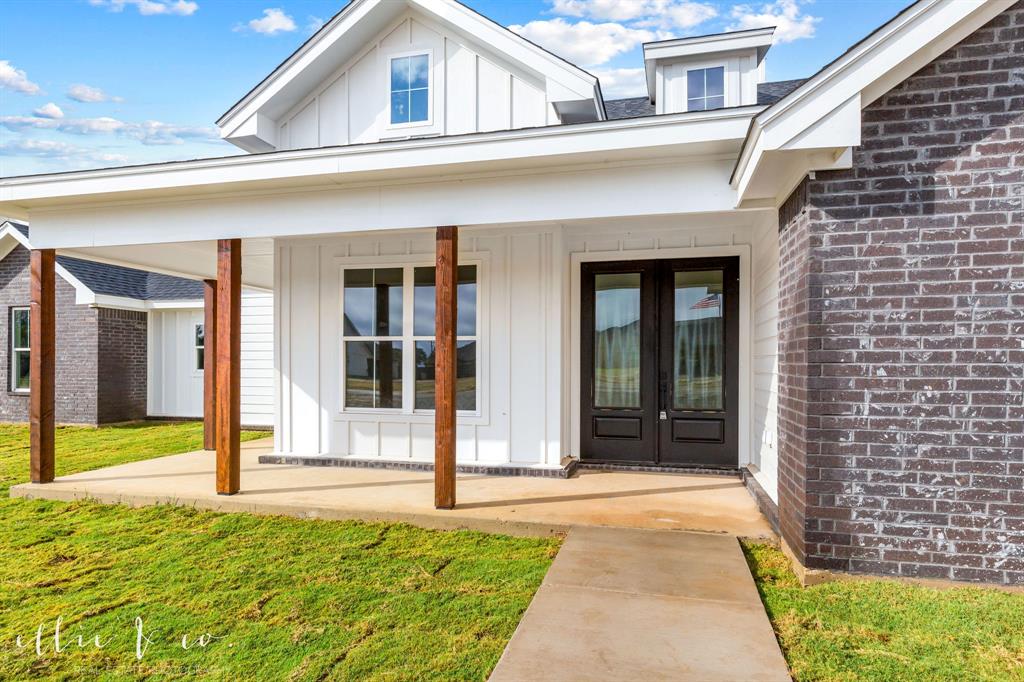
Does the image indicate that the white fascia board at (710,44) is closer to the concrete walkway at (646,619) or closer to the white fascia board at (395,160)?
the white fascia board at (395,160)

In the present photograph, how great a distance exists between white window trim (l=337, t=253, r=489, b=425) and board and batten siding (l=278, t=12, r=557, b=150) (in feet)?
4.59

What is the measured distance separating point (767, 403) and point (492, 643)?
3.38 metres

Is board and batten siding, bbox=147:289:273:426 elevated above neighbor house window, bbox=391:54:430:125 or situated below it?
below

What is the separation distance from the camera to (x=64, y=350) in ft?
39.5

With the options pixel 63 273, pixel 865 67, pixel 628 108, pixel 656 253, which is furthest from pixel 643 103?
pixel 63 273

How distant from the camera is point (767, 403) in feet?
17.1

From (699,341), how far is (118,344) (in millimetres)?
11585

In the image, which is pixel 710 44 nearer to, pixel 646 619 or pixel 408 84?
pixel 408 84

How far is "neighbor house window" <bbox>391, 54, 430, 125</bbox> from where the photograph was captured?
6.78 m

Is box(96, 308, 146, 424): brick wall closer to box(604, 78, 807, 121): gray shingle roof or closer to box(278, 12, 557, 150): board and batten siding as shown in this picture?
box(278, 12, 557, 150): board and batten siding

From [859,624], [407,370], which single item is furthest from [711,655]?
[407,370]

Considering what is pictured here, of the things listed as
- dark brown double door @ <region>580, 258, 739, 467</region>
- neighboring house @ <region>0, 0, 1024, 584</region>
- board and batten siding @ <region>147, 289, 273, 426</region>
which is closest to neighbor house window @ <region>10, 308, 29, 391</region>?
board and batten siding @ <region>147, 289, 273, 426</region>

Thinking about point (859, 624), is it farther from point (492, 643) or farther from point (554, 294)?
point (554, 294)

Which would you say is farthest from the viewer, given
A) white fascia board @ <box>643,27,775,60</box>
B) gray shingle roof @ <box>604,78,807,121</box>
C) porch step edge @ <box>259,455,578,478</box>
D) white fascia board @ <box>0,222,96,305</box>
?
white fascia board @ <box>0,222,96,305</box>
